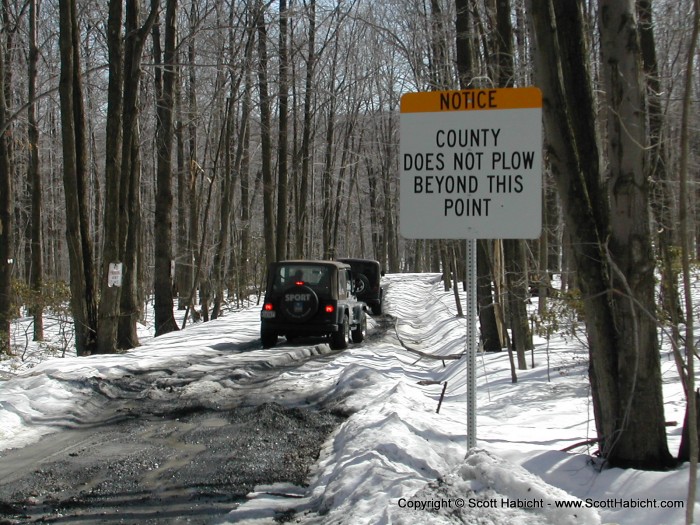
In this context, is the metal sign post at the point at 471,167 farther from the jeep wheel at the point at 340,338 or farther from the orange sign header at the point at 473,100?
the jeep wheel at the point at 340,338

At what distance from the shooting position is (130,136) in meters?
16.5

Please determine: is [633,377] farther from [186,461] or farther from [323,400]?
[323,400]

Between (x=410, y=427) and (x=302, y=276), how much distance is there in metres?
9.89

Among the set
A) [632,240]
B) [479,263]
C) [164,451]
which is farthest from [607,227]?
[479,263]

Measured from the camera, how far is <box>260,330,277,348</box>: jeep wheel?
16.1 metres

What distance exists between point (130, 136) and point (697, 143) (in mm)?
12117

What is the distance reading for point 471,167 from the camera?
431 centimetres

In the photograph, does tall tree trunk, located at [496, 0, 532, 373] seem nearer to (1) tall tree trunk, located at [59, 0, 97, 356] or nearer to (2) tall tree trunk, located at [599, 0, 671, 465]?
(2) tall tree trunk, located at [599, 0, 671, 465]

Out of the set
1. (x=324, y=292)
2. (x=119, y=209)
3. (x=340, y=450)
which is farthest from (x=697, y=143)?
(x=119, y=209)

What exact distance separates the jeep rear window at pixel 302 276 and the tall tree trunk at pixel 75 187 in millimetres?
4138

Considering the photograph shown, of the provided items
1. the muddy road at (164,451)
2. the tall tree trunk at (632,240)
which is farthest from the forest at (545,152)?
the muddy road at (164,451)

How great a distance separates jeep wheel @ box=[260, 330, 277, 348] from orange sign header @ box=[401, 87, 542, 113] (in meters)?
12.1

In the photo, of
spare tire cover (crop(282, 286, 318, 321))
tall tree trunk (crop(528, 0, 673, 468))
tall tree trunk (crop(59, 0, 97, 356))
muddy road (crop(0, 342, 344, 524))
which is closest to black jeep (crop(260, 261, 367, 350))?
spare tire cover (crop(282, 286, 318, 321))

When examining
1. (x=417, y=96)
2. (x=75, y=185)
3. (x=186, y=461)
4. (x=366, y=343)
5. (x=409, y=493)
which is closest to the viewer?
(x=417, y=96)
